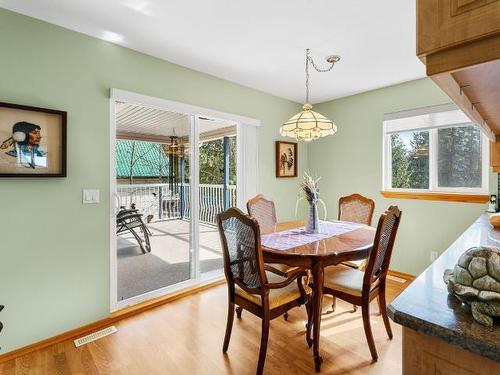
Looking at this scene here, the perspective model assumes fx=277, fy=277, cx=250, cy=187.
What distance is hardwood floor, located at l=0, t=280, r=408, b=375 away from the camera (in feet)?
6.06

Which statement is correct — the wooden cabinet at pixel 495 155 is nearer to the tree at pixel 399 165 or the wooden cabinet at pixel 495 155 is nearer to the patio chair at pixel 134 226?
the tree at pixel 399 165

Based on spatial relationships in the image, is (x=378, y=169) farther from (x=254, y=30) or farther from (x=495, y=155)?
(x=254, y=30)

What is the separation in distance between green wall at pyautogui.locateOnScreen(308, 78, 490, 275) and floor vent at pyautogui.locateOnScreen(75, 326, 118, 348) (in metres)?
3.11

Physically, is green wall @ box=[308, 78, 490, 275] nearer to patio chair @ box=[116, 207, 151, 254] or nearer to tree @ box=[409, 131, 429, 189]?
tree @ box=[409, 131, 429, 189]

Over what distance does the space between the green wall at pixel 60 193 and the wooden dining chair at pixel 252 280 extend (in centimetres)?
122

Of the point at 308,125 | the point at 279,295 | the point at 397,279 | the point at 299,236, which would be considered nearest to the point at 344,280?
the point at 299,236

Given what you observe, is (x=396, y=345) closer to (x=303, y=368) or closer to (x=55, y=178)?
(x=303, y=368)

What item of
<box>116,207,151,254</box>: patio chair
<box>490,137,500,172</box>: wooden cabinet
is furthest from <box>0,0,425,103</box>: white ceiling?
<box>116,207,151,254</box>: patio chair

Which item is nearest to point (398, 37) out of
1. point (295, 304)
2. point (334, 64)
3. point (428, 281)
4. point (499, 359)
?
point (334, 64)

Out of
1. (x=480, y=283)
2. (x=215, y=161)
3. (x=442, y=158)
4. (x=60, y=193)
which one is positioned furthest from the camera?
(x=215, y=161)

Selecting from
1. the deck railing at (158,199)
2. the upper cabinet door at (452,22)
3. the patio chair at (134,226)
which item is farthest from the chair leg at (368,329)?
the patio chair at (134,226)

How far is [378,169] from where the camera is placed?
11.9 ft

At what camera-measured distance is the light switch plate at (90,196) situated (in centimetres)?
229

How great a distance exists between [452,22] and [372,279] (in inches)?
67.4
